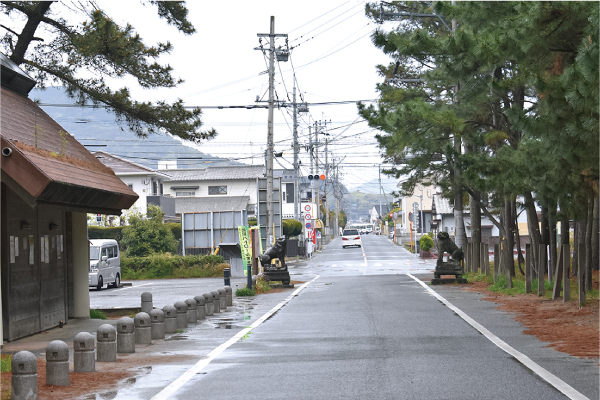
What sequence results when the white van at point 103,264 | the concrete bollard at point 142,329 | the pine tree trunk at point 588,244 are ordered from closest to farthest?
the concrete bollard at point 142,329, the pine tree trunk at point 588,244, the white van at point 103,264

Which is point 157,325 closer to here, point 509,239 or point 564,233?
point 564,233

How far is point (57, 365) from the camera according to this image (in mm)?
8422

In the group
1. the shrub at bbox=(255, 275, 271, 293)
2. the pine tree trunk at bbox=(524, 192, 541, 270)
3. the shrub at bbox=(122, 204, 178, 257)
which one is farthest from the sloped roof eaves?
the pine tree trunk at bbox=(524, 192, 541, 270)

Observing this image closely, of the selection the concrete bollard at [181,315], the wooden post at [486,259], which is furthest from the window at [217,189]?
the concrete bollard at [181,315]

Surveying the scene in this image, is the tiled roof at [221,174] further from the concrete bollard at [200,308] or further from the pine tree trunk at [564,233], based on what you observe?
the concrete bollard at [200,308]

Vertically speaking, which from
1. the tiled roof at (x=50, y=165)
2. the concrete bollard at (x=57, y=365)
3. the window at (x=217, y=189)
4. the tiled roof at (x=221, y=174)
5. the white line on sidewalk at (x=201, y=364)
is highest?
the tiled roof at (x=221, y=174)

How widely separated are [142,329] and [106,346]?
1665mm

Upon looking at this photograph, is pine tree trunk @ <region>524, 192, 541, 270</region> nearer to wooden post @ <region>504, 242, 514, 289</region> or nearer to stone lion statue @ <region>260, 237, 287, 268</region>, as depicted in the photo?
wooden post @ <region>504, 242, 514, 289</region>

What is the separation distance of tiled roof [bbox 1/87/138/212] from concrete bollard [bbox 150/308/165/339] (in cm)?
247

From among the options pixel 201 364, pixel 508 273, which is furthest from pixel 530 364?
pixel 508 273

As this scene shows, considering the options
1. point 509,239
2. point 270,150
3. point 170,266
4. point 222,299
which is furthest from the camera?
point 170,266

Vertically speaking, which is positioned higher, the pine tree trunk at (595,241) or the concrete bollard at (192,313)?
the pine tree trunk at (595,241)

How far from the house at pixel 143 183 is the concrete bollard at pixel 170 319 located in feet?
139

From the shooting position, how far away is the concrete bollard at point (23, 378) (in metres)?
7.48
